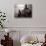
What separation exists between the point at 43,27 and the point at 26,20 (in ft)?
2.01

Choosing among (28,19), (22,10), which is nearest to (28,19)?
(28,19)

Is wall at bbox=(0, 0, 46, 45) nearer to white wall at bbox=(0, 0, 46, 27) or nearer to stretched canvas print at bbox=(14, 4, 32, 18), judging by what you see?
white wall at bbox=(0, 0, 46, 27)

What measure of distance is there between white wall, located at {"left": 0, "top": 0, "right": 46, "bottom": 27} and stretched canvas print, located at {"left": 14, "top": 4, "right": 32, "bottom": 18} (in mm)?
100

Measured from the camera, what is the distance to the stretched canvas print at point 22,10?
4512mm

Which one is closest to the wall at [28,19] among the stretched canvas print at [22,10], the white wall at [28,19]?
the white wall at [28,19]

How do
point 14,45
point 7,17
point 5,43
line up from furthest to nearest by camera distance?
point 7,17
point 14,45
point 5,43

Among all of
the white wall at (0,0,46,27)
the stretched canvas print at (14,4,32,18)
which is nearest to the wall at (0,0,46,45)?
the white wall at (0,0,46,27)

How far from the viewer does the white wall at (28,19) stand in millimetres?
4520

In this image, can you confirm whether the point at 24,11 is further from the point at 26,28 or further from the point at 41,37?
the point at 41,37

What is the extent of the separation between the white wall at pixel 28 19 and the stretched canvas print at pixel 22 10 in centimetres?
10

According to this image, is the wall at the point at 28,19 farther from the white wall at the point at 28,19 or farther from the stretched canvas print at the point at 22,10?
the stretched canvas print at the point at 22,10

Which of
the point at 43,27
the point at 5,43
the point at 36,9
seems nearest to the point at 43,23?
the point at 43,27

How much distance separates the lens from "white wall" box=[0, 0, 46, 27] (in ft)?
14.8

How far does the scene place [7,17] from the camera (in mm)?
4508
